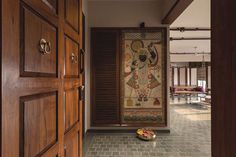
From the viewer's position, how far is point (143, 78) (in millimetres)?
3871

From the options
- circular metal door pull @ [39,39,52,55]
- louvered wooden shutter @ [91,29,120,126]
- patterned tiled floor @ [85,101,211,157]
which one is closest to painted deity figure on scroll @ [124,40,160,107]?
louvered wooden shutter @ [91,29,120,126]

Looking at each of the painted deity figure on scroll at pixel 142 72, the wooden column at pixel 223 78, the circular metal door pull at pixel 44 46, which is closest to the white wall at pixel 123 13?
the painted deity figure on scroll at pixel 142 72

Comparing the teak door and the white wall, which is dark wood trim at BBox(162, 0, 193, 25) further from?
the teak door

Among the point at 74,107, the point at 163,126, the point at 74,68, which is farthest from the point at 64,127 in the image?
the point at 163,126

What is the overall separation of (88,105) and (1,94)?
3226mm

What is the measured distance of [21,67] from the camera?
2.46 feet

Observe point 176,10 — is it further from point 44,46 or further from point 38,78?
point 38,78

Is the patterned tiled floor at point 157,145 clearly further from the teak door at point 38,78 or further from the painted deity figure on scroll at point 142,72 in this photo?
the teak door at point 38,78

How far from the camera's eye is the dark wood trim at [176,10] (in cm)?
268

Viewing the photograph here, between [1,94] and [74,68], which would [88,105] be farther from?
[1,94]

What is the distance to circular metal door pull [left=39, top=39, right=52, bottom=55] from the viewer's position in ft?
3.00

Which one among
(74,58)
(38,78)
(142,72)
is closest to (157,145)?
(142,72)

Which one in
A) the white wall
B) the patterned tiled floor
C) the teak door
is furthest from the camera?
the white wall

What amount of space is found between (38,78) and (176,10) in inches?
107
